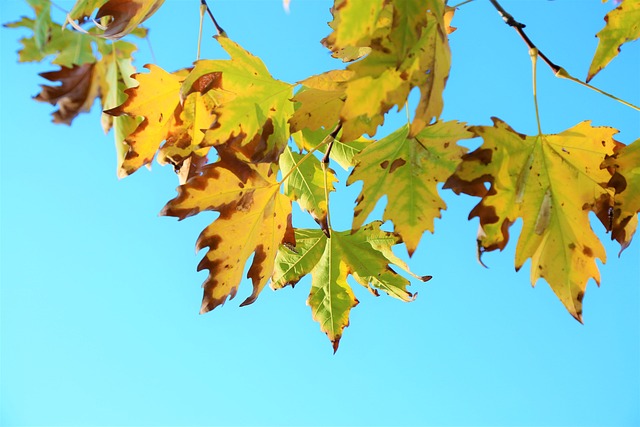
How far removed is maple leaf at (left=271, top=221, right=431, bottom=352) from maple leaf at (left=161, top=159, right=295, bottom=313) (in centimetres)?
14

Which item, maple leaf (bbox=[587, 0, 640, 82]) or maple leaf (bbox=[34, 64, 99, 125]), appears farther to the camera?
maple leaf (bbox=[34, 64, 99, 125])

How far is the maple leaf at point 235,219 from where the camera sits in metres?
0.65

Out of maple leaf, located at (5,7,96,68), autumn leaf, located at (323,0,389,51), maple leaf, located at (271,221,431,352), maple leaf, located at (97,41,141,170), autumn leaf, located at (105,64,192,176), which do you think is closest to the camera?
autumn leaf, located at (323,0,389,51)

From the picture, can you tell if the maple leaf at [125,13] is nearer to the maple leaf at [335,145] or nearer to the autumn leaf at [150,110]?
the autumn leaf at [150,110]

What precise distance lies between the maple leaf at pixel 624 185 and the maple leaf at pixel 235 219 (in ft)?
1.13

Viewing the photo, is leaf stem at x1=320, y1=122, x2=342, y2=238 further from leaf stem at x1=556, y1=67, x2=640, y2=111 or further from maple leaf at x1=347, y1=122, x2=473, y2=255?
leaf stem at x1=556, y1=67, x2=640, y2=111

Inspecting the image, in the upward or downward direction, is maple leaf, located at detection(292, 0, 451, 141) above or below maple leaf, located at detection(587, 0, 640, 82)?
below

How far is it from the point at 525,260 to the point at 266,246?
291 millimetres

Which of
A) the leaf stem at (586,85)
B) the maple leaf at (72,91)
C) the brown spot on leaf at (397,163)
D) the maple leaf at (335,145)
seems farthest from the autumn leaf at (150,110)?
the maple leaf at (72,91)

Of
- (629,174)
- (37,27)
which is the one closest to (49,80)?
(37,27)

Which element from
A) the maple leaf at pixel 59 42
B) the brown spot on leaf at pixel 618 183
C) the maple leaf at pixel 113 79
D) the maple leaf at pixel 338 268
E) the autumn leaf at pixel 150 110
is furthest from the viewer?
the maple leaf at pixel 59 42

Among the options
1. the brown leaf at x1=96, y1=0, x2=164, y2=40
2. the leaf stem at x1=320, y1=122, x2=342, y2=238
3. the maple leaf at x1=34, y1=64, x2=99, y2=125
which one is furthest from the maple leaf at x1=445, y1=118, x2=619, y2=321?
the maple leaf at x1=34, y1=64, x2=99, y2=125

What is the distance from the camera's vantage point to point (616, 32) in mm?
641

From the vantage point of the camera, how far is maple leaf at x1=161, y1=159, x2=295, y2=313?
65 centimetres
